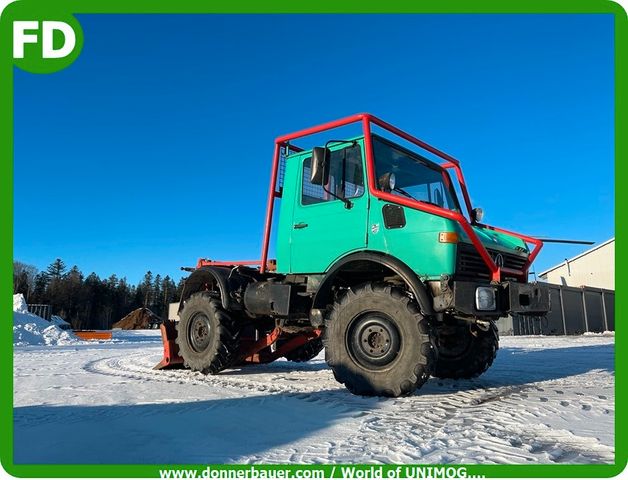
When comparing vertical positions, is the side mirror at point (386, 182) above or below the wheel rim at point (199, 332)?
above

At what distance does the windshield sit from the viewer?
5809 millimetres

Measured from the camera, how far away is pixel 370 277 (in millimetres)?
6004

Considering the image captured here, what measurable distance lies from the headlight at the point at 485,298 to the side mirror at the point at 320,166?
6.80 feet

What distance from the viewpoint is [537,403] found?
4551 millimetres

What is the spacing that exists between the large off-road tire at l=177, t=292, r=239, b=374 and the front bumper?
3.31 meters

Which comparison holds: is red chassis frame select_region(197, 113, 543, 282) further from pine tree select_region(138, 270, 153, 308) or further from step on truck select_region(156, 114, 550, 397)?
pine tree select_region(138, 270, 153, 308)

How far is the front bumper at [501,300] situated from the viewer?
4.72m

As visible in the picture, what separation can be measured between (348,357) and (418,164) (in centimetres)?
286

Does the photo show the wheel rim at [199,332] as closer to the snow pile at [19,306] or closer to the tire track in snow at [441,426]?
the tire track in snow at [441,426]

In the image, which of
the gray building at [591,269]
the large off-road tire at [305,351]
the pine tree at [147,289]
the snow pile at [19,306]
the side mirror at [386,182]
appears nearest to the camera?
the side mirror at [386,182]

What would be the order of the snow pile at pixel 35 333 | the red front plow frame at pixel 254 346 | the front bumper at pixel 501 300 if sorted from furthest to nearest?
the snow pile at pixel 35 333
the red front plow frame at pixel 254 346
the front bumper at pixel 501 300

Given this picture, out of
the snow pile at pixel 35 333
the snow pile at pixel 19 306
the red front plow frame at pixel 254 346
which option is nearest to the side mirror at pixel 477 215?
the red front plow frame at pixel 254 346

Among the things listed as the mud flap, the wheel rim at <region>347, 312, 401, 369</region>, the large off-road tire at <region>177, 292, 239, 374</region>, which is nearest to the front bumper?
the wheel rim at <region>347, 312, 401, 369</region>

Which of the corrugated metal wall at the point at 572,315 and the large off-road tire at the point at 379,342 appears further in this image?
the corrugated metal wall at the point at 572,315
